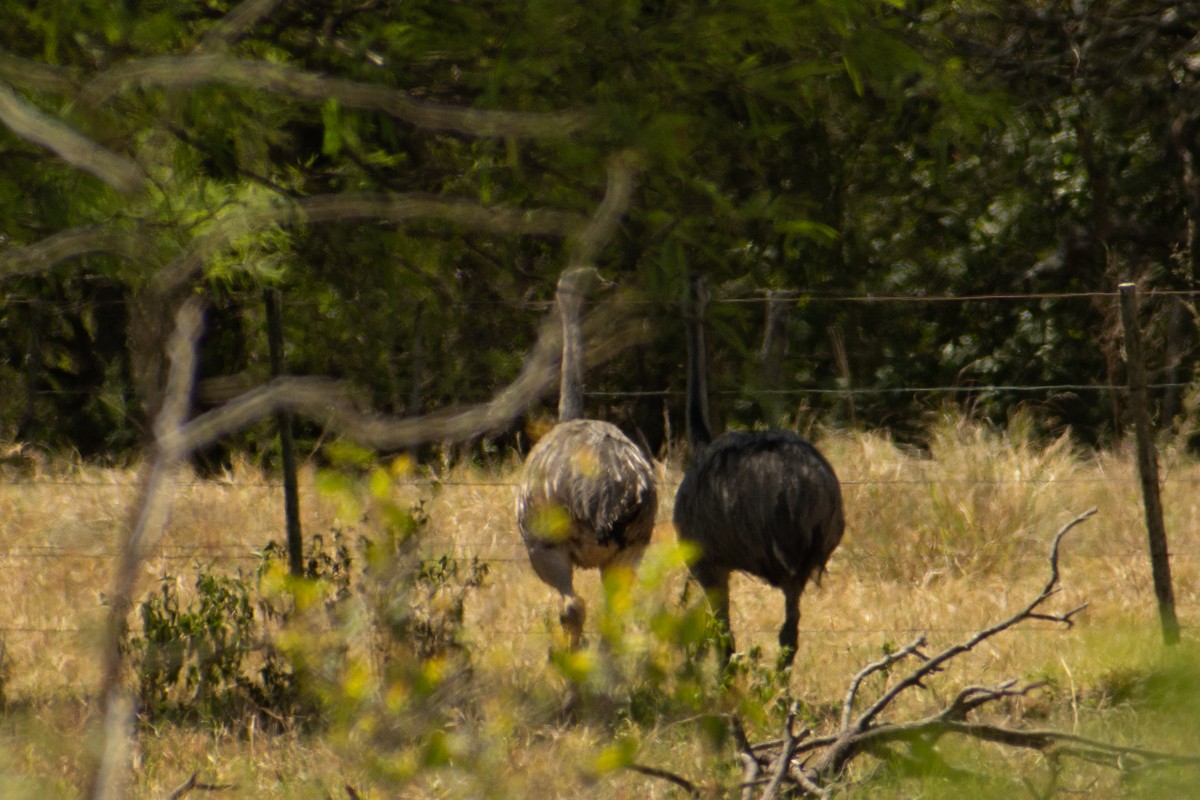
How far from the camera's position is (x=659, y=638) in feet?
7.64

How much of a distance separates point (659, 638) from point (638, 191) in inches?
115

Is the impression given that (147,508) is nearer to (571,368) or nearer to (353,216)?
(353,216)

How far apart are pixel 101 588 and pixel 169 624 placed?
2.10 meters

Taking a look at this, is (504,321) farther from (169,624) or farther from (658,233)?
(658,233)

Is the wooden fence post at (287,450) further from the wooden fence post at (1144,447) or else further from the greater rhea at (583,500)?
the wooden fence post at (1144,447)

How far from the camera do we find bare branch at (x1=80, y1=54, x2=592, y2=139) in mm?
2393

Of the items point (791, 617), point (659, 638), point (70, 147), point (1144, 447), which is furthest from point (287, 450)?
point (659, 638)

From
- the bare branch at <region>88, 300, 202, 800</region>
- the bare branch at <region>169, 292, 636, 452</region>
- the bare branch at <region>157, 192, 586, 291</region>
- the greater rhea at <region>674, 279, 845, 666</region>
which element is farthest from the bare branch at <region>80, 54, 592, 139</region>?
the greater rhea at <region>674, 279, 845, 666</region>

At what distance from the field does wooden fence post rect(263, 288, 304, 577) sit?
0.26m

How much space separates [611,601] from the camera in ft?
7.34

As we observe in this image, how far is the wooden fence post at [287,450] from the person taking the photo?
6.91m

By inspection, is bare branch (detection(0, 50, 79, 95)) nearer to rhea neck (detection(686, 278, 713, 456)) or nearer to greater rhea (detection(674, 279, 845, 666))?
greater rhea (detection(674, 279, 845, 666))

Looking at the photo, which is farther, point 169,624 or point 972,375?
point 972,375

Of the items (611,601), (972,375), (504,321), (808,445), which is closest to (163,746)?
(808,445)
